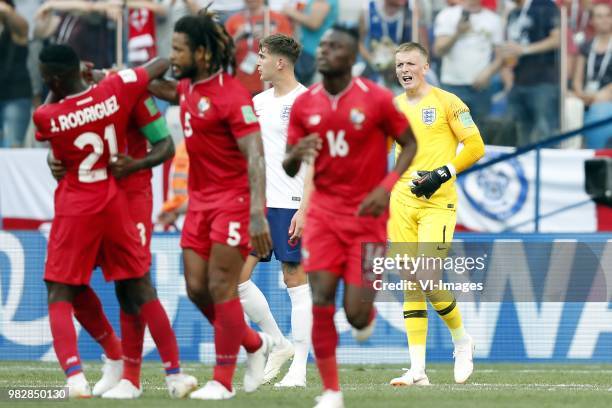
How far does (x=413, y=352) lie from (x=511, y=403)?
2.19 metres

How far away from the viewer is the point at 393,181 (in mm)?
7750

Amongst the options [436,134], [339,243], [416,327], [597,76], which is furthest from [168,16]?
[339,243]

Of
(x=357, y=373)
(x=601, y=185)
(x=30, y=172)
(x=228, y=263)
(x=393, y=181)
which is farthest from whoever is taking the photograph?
(x=30, y=172)

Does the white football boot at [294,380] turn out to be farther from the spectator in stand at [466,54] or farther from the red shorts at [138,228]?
the spectator in stand at [466,54]

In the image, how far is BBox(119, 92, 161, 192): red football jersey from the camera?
8.51 meters

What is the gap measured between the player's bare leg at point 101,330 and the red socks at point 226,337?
2.81 feet

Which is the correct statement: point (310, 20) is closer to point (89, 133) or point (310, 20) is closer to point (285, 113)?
point (285, 113)

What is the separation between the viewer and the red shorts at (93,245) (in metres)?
8.33

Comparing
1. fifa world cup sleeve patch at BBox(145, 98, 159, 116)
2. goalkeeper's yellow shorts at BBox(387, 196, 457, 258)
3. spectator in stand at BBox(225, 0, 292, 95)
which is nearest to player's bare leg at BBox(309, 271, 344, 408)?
fifa world cup sleeve patch at BBox(145, 98, 159, 116)

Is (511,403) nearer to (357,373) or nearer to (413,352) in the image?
(413,352)

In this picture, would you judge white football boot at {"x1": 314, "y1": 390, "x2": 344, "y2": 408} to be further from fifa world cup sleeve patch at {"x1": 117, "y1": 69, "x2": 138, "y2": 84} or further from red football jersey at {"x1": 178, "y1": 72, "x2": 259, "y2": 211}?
fifa world cup sleeve patch at {"x1": 117, "y1": 69, "x2": 138, "y2": 84}

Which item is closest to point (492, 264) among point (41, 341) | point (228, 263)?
point (41, 341)

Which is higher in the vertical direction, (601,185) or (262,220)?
(262,220)

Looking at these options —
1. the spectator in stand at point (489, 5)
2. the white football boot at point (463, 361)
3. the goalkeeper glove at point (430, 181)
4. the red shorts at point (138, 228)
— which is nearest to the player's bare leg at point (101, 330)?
the red shorts at point (138, 228)
